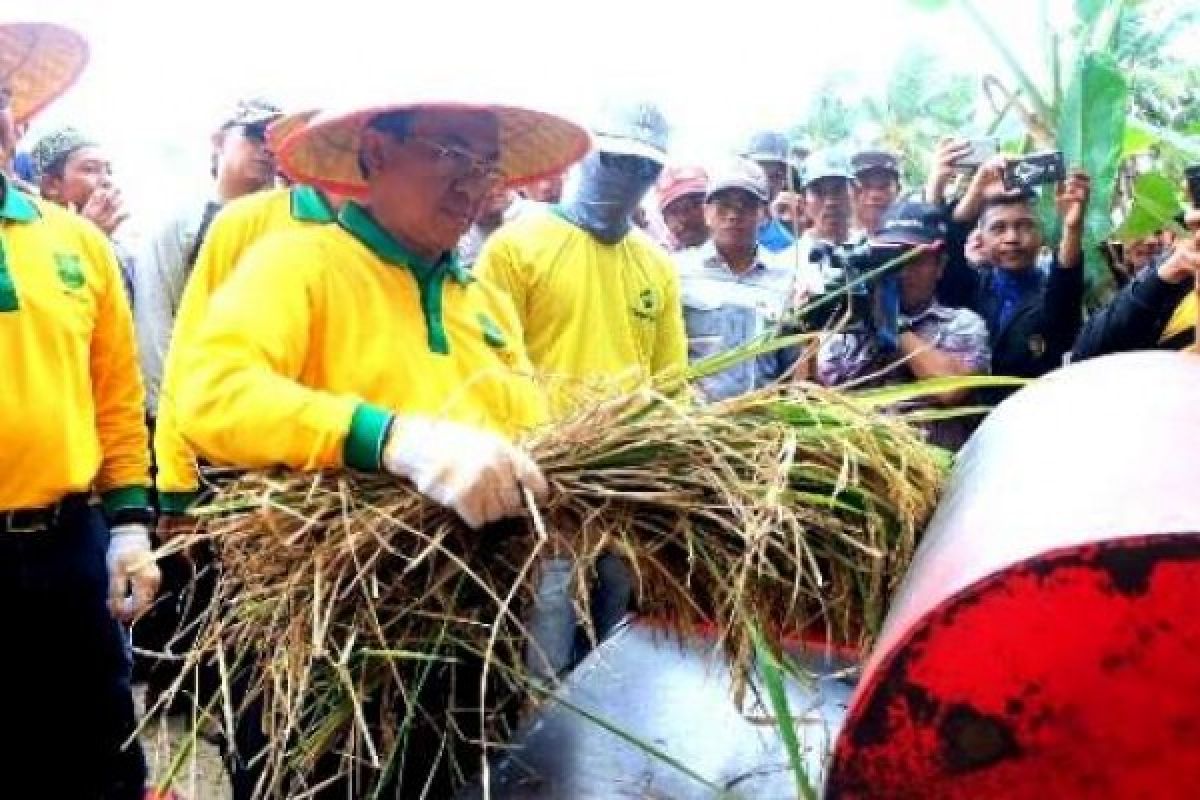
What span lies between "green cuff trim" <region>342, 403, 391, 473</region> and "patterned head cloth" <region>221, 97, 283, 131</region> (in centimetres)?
237

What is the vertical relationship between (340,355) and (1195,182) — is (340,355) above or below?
below

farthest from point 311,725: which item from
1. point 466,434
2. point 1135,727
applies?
point 1135,727

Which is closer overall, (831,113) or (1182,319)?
(1182,319)

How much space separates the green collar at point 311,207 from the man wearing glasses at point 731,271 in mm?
1614

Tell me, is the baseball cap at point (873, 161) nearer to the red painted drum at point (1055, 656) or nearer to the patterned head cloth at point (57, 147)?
the patterned head cloth at point (57, 147)

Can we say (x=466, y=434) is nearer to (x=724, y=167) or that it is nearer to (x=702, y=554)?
(x=702, y=554)

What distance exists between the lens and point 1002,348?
3463mm

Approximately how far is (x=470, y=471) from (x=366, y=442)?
221mm

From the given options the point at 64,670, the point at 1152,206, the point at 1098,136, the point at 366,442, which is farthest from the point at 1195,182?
the point at 64,670

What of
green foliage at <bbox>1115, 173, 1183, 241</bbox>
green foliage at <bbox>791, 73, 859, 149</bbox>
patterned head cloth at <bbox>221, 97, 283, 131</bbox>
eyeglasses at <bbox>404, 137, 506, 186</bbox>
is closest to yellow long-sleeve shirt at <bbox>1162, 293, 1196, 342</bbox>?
green foliage at <bbox>1115, 173, 1183, 241</bbox>

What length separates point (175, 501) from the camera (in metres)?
2.46

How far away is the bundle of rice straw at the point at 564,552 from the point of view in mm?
1393

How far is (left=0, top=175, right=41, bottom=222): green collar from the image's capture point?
2406 millimetres

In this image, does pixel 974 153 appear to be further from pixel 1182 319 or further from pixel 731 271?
pixel 1182 319
